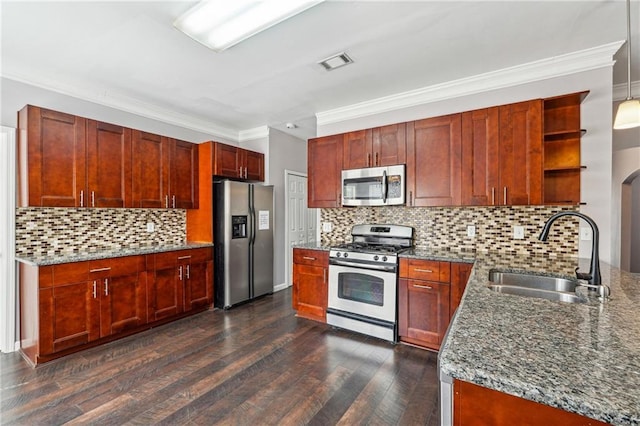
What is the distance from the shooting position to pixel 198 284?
382 cm

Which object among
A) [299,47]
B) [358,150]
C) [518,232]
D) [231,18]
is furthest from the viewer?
[358,150]

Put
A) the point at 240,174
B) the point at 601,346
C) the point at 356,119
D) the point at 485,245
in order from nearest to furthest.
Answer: the point at 601,346, the point at 485,245, the point at 356,119, the point at 240,174

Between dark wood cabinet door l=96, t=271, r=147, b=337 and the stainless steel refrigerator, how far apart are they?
1.00 meters

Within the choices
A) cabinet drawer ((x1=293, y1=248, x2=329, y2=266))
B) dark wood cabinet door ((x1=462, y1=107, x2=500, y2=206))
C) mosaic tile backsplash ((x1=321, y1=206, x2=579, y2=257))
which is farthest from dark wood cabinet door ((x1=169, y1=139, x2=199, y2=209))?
dark wood cabinet door ((x1=462, y1=107, x2=500, y2=206))

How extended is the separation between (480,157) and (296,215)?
3193mm

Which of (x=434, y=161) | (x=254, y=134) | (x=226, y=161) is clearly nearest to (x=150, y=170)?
(x=226, y=161)

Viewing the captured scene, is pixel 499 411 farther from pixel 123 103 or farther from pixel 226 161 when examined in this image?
pixel 123 103

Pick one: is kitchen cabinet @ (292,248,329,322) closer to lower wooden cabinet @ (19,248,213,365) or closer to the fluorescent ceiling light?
lower wooden cabinet @ (19,248,213,365)

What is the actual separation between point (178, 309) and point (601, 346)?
375 centimetres

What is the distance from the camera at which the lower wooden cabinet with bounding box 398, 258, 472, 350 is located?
2684 millimetres

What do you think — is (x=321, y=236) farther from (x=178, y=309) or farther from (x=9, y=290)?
(x=9, y=290)

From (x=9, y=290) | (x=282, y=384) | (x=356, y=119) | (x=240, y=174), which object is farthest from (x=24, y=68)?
(x=282, y=384)

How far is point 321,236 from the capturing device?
165 inches

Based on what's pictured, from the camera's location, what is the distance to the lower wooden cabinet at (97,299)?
2.59 m
